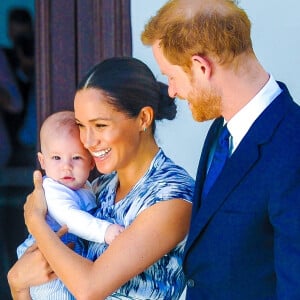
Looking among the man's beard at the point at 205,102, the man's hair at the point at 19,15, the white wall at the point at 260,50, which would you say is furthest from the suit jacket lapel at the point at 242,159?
the man's hair at the point at 19,15

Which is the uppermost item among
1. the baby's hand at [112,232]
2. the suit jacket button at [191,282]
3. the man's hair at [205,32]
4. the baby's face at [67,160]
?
the man's hair at [205,32]

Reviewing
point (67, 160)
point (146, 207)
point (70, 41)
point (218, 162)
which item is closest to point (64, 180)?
point (67, 160)

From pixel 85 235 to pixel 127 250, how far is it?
0.69ft

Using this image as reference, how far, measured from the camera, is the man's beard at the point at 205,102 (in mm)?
2078

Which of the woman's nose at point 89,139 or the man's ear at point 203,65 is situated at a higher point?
the man's ear at point 203,65

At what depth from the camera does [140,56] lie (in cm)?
300

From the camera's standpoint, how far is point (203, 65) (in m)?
2.06

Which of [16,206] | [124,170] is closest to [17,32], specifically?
[16,206]

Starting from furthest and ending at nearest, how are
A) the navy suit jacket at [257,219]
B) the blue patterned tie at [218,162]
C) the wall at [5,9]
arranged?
the wall at [5,9] → the blue patterned tie at [218,162] → the navy suit jacket at [257,219]

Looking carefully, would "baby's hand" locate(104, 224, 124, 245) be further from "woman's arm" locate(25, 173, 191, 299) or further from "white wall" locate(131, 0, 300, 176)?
"white wall" locate(131, 0, 300, 176)

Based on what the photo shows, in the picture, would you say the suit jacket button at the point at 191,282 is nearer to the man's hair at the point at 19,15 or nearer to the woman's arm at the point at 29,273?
the woman's arm at the point at 29,273

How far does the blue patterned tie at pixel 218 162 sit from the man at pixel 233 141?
0.5 inches

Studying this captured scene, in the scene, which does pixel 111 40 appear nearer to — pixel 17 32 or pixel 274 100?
pixel 17 32

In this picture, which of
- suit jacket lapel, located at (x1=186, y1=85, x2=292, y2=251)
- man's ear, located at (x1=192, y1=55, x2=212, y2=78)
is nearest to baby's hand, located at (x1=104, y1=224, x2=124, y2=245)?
suit jacket lapel, located at (x1=186, y1=85, x2=292, y2=251)
